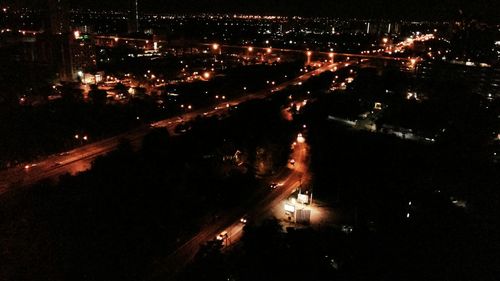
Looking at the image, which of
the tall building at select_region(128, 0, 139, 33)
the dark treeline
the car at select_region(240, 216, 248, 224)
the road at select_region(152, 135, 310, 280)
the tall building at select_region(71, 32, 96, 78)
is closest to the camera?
the dark treeline

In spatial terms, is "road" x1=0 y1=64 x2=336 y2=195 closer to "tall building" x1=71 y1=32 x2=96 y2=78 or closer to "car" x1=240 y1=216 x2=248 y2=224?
"car" x1=240 y1=216 x2=248 y2=224

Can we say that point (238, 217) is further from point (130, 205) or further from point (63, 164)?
point (63, 164)

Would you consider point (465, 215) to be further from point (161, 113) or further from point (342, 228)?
point (161, 113)

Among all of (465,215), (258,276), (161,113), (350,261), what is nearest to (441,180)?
(465,215)

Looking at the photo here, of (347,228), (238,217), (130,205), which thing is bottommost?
(238,217)

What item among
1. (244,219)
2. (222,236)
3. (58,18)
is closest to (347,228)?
(244,219)

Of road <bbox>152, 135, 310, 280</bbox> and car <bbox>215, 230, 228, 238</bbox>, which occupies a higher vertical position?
car <bbox>215, 230, 228, 238</bbox>

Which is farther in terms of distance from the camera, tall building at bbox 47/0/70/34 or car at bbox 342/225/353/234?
tall building at bbox 47/0/70/34

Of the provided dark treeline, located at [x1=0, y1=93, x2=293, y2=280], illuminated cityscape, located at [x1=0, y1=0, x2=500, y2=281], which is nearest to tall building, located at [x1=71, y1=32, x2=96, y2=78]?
illuminated cityscape, located at [x1=0, y1=0, x2=500, y2=281]
